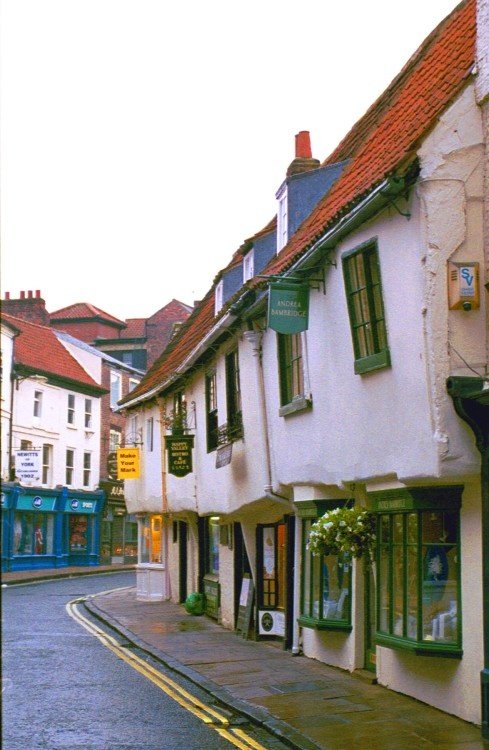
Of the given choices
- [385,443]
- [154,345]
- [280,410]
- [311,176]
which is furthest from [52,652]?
[154,345]

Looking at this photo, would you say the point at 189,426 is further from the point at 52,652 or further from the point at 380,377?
the point at 380,377

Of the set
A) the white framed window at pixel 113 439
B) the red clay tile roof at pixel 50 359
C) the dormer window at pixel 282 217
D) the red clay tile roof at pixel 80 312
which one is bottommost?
the white framed window at pixel 113 439

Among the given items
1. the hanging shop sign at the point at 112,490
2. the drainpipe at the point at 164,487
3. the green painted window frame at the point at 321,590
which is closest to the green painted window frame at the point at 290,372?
the green painted window frame at the point at 321,590

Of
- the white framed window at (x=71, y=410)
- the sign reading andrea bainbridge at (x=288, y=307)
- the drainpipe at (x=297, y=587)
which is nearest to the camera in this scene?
the sign reading andrea bainbridge at (x=288, y=307)

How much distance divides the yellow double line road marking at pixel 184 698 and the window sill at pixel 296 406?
4.25 meters

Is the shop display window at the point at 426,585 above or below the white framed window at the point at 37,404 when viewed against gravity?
below

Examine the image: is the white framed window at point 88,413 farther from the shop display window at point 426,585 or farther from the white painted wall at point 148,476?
the shop display window at point 426,585

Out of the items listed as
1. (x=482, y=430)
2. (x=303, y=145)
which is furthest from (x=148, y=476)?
(x=482, y=430)

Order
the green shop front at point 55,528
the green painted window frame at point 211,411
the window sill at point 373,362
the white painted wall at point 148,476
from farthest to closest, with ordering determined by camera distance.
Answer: the green shop front at point 55,528 → the white painted wall at point 148,476 → the green painted window frame at point 211,411 → the window sill at point 373,362

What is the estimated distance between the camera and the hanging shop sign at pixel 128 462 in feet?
100

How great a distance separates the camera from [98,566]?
5322 cm

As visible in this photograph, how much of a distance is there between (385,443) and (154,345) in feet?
183

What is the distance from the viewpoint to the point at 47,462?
47656 mm

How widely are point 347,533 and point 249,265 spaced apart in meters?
9.16
